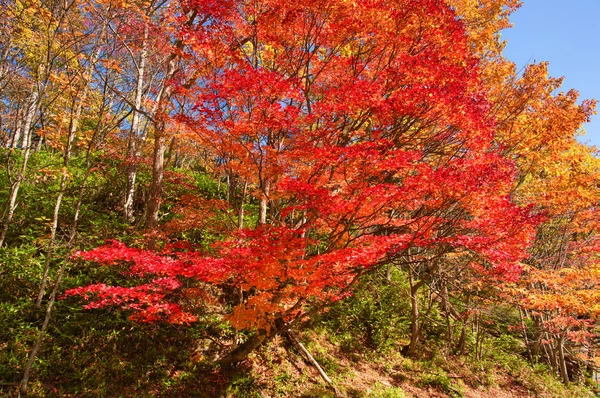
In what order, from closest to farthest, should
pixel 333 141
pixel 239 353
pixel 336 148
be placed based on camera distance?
pixel 336 148
pixel 239 353
pixel 333 141

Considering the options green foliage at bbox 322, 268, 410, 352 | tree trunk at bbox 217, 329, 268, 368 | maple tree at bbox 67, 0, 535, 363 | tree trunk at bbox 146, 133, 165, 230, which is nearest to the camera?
maple tree at bbox 67, 0, 535, 363

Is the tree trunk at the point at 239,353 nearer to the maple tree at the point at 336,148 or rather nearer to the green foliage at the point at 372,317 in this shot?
the maple tree at the point at 336,148

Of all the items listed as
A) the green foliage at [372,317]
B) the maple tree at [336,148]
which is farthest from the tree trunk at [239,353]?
the green foliage at [372,317]

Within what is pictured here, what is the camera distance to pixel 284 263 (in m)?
5.99

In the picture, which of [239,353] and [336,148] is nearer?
[336,148]

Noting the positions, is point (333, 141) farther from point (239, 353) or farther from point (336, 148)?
point (239, 353)

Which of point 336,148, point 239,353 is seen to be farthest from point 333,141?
point 239,353

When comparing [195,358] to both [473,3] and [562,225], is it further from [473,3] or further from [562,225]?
[562,225]

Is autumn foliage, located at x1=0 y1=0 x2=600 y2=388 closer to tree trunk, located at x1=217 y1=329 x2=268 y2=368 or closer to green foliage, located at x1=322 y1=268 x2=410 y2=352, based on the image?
tree trunk, located at x1=217 y1=329 x2=268 y2=368

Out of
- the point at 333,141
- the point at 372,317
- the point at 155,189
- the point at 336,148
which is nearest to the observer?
the point at 336,148

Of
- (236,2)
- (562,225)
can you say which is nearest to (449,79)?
(236,2)

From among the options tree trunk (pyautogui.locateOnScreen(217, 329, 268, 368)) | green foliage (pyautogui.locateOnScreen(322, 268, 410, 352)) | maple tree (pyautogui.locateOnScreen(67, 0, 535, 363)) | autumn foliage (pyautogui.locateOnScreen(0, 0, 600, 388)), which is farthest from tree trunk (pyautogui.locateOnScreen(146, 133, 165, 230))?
green foliage (pyautogui.locateOnScreen(322, 268, 410, 352))

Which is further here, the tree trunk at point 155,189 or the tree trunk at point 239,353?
the tree trunk at point 155,189

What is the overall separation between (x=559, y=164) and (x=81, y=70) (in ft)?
41.8
